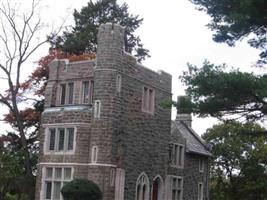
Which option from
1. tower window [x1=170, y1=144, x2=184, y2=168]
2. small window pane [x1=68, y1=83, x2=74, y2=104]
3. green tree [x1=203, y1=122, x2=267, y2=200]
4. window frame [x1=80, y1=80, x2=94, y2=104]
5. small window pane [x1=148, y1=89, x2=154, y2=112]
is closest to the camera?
window frame [x1=80, y1=80, x2=94, y2=104]

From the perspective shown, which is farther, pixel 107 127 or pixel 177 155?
pixel 177 155

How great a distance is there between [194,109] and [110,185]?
1115cm

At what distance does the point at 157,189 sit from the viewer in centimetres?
3450

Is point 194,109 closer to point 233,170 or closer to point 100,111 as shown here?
point 100,111

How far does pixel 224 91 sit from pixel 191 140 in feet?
71.9

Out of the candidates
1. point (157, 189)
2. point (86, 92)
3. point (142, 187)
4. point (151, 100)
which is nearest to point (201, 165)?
point (157, 189)

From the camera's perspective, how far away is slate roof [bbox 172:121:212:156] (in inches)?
1493

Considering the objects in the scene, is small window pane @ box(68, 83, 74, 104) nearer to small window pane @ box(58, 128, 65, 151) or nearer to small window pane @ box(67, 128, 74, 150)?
→ small window pane @ box(58, 128, 65, 151)

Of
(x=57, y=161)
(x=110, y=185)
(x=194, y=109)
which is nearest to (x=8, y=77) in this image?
(x=57, y=161)

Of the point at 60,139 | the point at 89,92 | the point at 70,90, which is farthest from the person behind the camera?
the point at 70,90

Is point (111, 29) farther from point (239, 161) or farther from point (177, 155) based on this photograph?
point (239, 161)

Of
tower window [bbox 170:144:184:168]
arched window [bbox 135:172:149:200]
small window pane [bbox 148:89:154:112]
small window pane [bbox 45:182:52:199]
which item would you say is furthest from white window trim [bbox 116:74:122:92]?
tower window [bbox 170:144:184:168]

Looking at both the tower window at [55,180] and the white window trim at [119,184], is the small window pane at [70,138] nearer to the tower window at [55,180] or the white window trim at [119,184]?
the tower window at [55,180]

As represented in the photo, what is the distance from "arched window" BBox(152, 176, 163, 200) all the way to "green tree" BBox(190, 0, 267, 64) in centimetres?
1367
